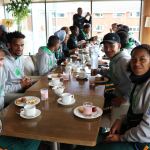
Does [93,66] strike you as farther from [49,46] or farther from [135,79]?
[135,79]

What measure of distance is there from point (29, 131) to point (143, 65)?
0.89 meters

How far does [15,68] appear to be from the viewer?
2604 millimetres

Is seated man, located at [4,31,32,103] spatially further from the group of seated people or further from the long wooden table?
the long wooden table

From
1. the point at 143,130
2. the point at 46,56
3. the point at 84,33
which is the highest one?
the point at 84,33

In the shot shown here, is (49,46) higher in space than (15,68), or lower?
higher

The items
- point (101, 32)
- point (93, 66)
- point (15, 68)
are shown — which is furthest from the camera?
point (101, 32)

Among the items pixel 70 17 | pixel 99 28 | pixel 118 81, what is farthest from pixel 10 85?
pixel 70 17

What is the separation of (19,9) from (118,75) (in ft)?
18.3

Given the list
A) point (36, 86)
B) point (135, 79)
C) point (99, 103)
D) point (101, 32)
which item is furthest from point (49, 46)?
point (101, 32)

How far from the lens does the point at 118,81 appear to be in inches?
94.4

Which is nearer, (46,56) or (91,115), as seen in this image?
(91,115)

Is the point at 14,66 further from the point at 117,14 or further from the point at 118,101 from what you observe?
the point at 117,14

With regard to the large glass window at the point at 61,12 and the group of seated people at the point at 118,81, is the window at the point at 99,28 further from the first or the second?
the group of seated people at the point at 118,81

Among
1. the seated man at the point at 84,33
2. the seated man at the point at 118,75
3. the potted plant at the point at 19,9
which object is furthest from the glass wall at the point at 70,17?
the seated man at the point at 118,75
